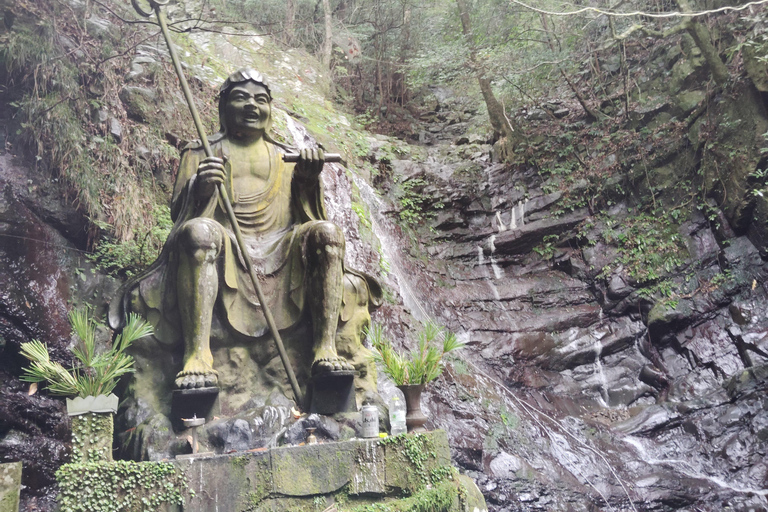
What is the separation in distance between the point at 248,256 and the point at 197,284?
382 mm

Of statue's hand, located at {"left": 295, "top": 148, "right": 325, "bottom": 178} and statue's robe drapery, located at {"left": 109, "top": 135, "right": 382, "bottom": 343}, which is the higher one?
statue's hand, located at {"left": 295, "top": 148, "right": 325, "bottom": 178}

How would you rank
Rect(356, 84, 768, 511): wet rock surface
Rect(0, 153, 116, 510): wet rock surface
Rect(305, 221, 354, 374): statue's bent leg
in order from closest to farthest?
Rect(305, 221, 354, 374): statue's bent leg
Rect(0, 153, 116, 510): wet rock surface
Rect(356, 84, 768, 511): wet rock surface

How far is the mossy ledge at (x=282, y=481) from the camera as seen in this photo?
311cm

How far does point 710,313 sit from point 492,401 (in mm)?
3843

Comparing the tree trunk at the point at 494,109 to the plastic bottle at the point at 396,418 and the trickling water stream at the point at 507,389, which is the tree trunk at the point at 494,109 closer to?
the trickling water stream at the point at 507,389

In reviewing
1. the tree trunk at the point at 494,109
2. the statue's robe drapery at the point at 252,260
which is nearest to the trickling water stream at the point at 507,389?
the tree trunk at the point at 494,109

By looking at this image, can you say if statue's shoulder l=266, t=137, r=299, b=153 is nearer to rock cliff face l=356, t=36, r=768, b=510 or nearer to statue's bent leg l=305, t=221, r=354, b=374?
statue's bent leg l=305, t=221, r=354, b=374

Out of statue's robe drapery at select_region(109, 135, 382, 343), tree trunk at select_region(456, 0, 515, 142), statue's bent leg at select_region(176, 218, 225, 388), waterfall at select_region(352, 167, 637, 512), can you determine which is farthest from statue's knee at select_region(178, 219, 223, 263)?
tree trunk at select_region(456, 0, 515, 142)

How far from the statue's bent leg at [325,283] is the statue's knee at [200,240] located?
666 mm

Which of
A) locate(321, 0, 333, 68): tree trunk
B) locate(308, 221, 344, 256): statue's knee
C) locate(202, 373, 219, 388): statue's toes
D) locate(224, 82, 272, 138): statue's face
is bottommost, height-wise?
locate(202, 373, 219, 388): statue's toes

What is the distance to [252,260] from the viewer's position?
4.41 metres

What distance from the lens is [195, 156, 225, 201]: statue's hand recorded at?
411cm

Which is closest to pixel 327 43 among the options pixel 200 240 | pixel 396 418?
pixel 200 240

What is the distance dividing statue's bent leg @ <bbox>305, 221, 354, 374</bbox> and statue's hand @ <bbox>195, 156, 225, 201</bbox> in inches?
29.0
